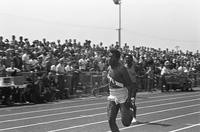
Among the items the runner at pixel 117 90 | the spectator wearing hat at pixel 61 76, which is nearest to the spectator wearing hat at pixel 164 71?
the spectator wearing hat at pixel 61 76

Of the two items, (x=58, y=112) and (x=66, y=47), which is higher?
(x=66, y=47)

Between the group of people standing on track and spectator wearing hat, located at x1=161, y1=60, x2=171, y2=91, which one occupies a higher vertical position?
the group of people standing on track

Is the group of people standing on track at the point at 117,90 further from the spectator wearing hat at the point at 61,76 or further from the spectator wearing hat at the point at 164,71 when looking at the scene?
the spectator wearing hat at the point at 164,71

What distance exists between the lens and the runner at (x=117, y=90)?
834cm

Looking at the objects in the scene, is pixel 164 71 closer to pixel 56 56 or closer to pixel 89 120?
pixel 56 56

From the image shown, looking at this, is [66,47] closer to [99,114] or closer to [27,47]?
[27,47]

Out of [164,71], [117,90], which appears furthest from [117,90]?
[164,71]

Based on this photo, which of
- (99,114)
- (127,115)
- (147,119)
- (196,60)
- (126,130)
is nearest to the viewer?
(127,115)

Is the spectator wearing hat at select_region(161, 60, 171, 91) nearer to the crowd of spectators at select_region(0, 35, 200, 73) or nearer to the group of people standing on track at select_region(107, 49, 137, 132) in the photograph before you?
the crowd of spectators at select_region(0, 35, 200, 73)

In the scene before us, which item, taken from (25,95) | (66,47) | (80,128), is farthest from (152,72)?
(80,128)

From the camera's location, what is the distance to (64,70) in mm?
22047

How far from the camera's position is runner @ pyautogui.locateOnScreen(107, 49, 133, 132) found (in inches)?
328

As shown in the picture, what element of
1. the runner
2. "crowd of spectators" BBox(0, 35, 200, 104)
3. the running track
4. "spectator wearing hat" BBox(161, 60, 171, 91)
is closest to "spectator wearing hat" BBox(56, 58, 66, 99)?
"crowd of spectators" BBox(0, 35, 200, 104)

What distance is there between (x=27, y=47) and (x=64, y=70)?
6.78ft
